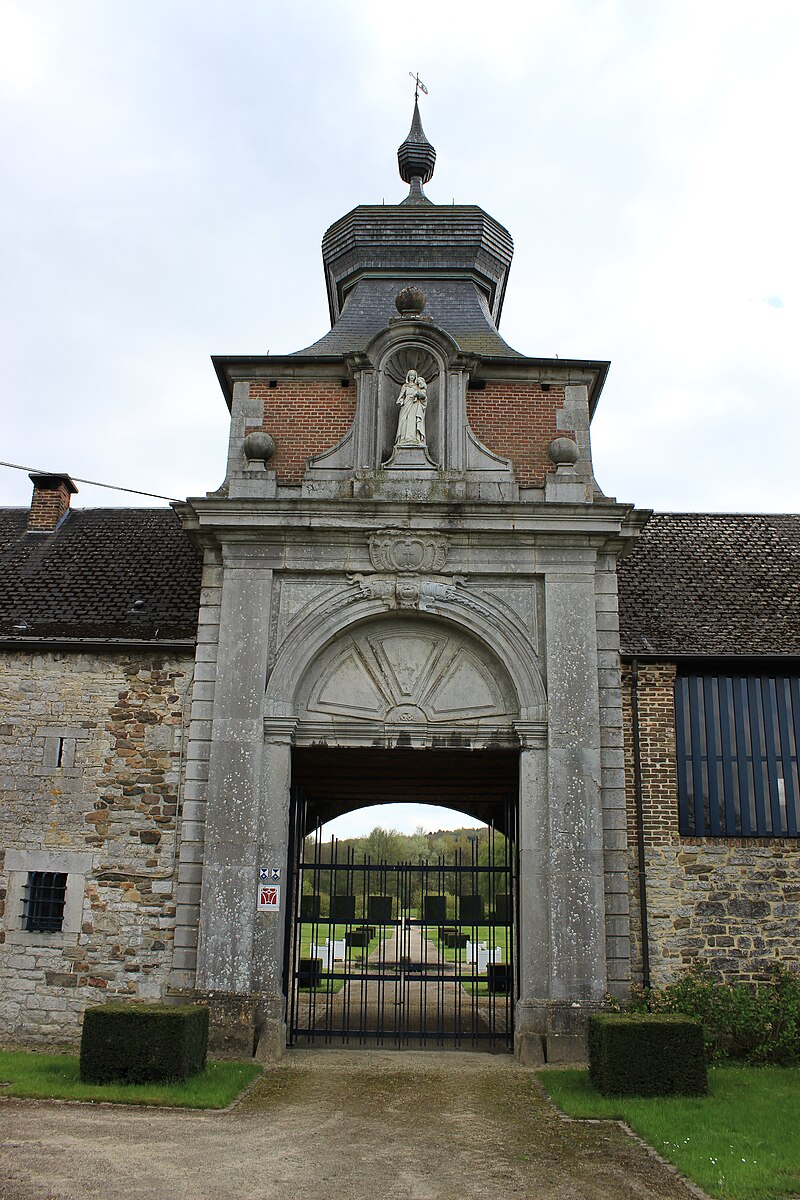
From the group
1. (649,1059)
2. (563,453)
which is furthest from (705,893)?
(563,453)

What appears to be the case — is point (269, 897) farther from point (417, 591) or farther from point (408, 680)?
point (417, 591)

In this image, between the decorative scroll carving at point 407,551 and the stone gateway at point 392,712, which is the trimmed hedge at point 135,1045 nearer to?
the stone gateway at point 392,712

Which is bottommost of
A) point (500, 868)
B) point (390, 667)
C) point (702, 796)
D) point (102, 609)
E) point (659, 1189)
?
point (659, 1189)

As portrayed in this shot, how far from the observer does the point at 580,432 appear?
12227mm

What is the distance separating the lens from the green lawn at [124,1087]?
834cm

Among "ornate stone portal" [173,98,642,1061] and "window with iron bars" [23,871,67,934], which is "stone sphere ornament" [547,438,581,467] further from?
"window with iron bars" [23,871,67,934]

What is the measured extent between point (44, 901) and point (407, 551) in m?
5.72

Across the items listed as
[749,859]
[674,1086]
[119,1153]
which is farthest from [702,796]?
[119,1153]

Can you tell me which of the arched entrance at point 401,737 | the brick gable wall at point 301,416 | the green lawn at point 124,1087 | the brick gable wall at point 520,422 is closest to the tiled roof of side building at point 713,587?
the arched entrance at point 401,737

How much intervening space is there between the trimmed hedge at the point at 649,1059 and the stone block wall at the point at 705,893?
95.2 inches

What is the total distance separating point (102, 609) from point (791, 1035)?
9387 mm

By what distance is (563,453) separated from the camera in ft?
38.7

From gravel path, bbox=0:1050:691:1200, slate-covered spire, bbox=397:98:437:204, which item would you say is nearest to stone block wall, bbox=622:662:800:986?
gravel path, bbox=0:1050:691:1200

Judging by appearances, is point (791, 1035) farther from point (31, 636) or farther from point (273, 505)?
point (31, 636)
